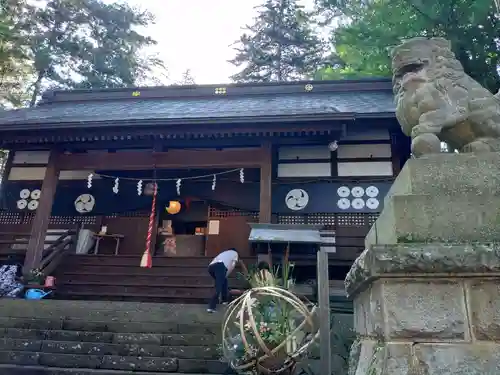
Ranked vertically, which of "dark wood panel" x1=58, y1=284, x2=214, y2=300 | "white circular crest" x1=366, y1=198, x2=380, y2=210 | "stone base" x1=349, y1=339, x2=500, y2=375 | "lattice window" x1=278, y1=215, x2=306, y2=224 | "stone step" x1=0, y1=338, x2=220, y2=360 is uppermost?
"white circular crest" x1=366, y1=198, x2=380, y2=210

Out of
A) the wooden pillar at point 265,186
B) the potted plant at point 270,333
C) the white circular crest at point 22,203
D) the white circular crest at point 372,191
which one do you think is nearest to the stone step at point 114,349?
the potted plant at point 270,333

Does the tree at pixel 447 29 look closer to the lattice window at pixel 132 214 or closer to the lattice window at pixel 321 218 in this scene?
the lattice window at pixel 321 218

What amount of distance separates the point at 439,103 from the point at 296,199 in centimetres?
839

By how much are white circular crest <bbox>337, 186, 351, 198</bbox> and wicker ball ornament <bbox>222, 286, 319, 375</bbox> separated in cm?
611

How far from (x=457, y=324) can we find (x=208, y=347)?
4.89 metres

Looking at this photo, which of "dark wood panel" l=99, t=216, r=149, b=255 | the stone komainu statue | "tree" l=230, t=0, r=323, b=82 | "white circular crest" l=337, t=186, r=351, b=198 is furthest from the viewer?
"tree" l=230, t=0, r=323, b=82

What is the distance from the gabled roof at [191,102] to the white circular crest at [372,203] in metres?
2.21

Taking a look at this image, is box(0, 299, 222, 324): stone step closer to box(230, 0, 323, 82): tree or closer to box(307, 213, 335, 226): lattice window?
box(307, 213, 335, 226): lattice window

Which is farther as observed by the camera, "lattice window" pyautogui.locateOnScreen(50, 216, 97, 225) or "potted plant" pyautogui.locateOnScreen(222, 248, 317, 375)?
"lattice window" pyautogui.locateOnScreen(50, 216, 97, 225)

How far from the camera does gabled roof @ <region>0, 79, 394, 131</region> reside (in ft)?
34.5

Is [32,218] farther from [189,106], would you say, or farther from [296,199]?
[296,199]

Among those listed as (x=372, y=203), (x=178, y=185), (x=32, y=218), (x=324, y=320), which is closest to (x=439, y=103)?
(x=324, y=320)

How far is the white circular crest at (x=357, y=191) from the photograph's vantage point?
1062cm

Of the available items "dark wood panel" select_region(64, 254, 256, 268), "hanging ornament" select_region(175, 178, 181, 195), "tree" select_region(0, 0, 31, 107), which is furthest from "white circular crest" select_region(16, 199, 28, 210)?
"tree" select_region(0, 0, 31, 107)
